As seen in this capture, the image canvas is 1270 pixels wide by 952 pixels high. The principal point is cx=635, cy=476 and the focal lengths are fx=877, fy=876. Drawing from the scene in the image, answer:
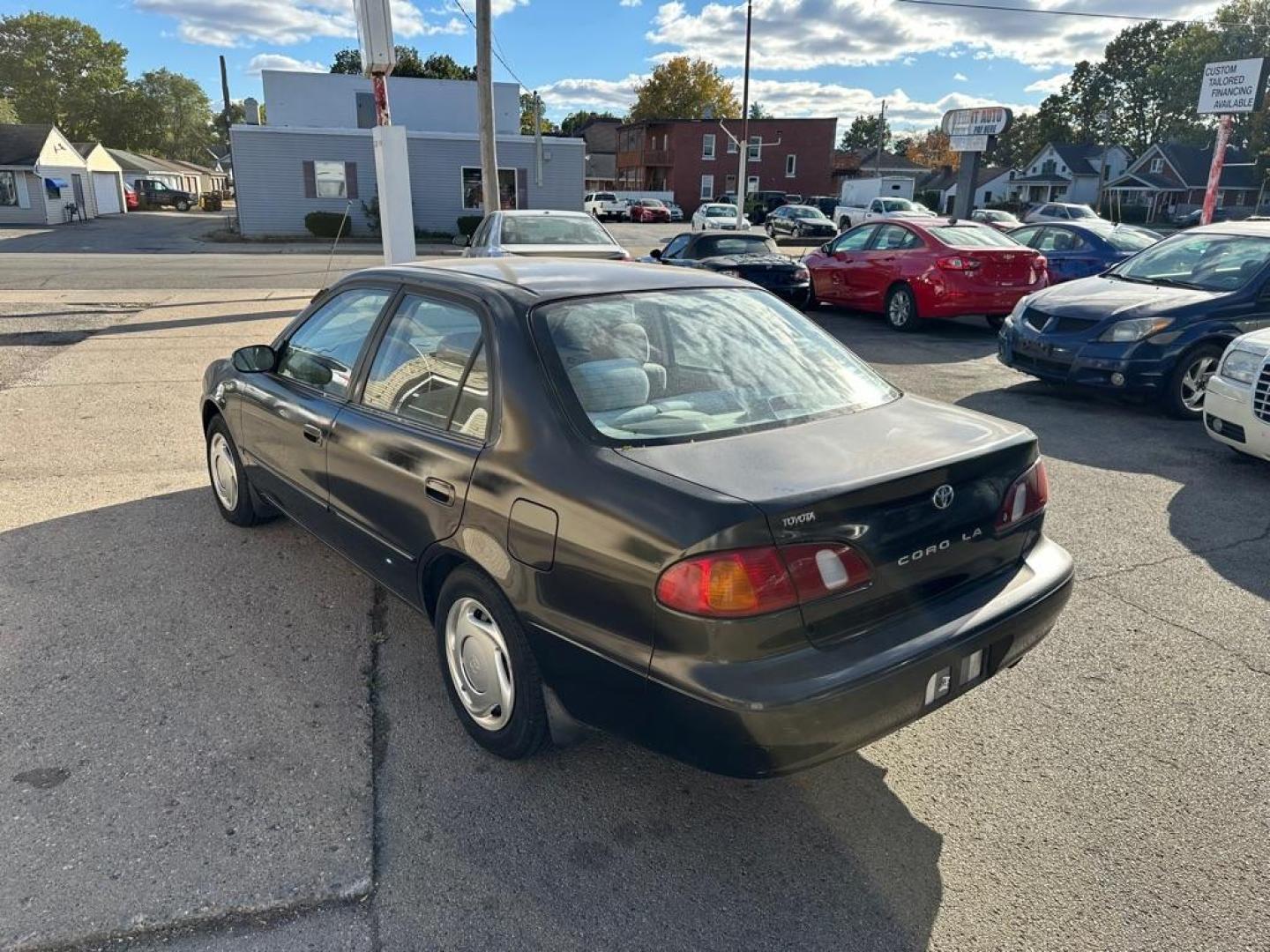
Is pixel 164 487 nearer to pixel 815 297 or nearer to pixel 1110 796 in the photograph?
pixel 1110 796

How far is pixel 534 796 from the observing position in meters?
2.83

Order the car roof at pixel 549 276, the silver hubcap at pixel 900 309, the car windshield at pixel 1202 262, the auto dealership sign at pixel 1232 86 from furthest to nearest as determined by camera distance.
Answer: the auto dealership sign at pixel 1232 86 → the silver hubcap at pixel 900 309 → the car windshield at pixel 1202 262 → the car roof at pixel 549 276

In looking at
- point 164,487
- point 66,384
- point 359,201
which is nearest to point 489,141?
point 66,384

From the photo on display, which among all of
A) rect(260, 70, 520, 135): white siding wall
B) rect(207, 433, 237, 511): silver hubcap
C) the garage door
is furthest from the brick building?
rect(207, 433, 237, 511): silver hubcap

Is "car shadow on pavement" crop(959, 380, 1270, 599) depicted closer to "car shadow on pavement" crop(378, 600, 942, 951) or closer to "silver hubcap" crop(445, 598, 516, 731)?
"car shadow on pavement" crop(378, 600, 942, 951)

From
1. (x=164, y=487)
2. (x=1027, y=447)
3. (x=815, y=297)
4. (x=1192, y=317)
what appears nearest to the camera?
(x=1027, y=447)

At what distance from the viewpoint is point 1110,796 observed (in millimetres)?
2846

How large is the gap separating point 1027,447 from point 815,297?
11.2 metres

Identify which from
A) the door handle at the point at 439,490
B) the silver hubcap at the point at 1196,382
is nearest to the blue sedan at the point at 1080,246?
the silver hubcap at the point at 1196,382

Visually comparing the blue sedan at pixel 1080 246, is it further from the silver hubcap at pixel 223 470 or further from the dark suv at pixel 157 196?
the dark suv at pixel 157 196

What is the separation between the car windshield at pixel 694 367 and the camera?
2.78 m

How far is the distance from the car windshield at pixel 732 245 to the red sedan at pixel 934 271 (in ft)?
3.99

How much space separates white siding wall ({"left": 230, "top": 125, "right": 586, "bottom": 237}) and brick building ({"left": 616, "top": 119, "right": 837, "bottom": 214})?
90.6ft

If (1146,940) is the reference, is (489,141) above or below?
above
